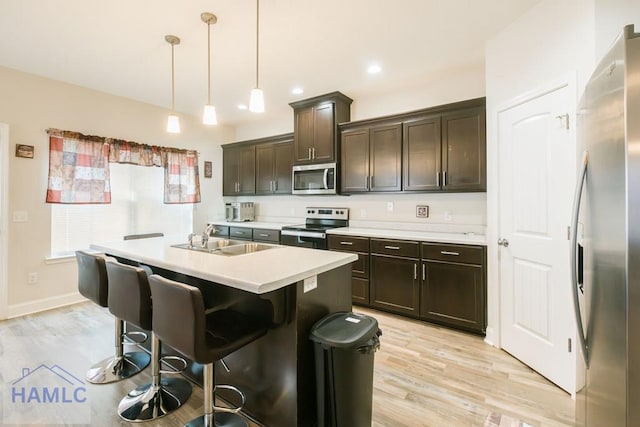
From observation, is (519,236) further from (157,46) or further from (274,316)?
(157,46)

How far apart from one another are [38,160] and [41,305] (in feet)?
5.66

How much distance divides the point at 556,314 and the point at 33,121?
5484 millimetres

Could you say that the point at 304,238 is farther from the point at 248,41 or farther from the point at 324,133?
the point at 248,41

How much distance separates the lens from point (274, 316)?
5.24 ft

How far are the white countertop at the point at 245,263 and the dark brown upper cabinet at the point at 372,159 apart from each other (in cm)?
182

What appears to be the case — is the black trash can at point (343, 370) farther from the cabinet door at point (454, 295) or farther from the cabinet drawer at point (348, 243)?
the cabinet drawer at point (348, 243)

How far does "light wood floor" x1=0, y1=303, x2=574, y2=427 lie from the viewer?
1779 millimetres

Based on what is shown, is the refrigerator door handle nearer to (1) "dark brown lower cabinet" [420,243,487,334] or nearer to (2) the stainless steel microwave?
(1) "dark brown lower cabinet" [420,243,487,334]

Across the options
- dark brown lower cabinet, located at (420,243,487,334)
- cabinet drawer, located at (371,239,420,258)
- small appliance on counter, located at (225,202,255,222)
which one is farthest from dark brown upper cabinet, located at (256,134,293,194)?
dark brown lower cabinet, located at (420,243,487,334)

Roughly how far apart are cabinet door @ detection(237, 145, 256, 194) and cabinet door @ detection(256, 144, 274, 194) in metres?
0.10

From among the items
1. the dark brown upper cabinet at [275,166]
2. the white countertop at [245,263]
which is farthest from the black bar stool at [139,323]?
the dark brown upper cabinet at [275,166]

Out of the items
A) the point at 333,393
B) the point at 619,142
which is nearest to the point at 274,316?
the point at 333,393

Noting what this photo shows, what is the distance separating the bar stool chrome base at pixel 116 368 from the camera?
215 cm

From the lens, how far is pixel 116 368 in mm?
2236
